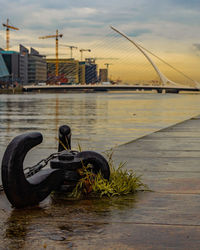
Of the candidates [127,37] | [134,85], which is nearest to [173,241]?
[127,37]

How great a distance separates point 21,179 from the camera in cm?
463

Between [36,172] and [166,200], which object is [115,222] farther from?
[36,172]

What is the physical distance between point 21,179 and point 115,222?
3.56 feet

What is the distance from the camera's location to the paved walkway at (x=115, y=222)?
3730 mm

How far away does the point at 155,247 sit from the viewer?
3613 mm

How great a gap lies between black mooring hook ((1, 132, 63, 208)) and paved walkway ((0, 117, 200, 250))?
13 cm

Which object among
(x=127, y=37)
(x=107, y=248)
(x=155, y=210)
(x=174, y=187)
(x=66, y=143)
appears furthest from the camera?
(x=127, y=37)

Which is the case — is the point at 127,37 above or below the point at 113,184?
above

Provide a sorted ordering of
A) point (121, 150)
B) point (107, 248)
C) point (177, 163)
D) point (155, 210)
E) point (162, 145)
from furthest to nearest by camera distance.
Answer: point (162, 145), point (121, 150), point (177, 163), point (155, 210), point (107, 248)

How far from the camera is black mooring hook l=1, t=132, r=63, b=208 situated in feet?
15.0

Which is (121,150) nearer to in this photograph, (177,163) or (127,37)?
(177,163)

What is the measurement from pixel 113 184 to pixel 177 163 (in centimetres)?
304

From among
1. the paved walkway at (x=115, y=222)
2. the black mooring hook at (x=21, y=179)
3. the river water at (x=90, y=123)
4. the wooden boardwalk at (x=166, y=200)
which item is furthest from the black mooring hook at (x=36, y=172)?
the river water at (x=90, y=123)

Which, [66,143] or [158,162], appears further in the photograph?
[158,162]
